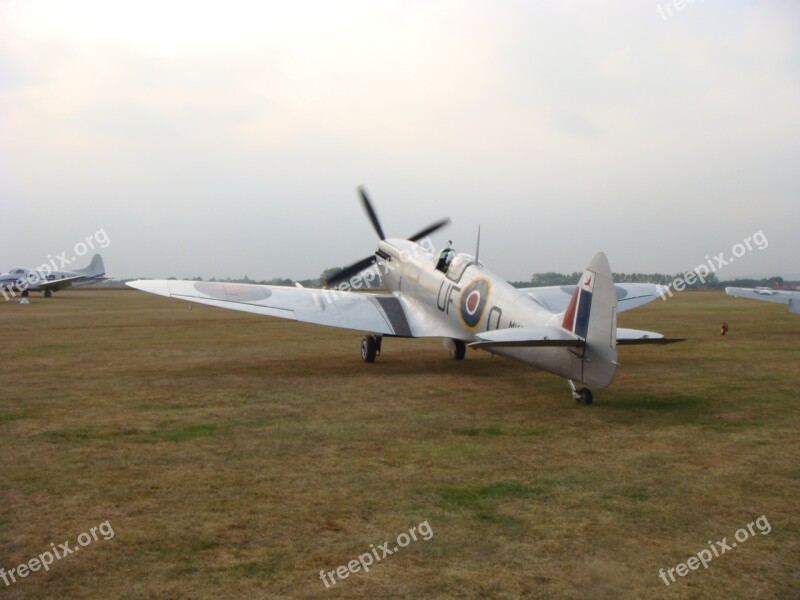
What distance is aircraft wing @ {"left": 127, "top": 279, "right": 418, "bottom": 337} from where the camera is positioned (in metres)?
13.8

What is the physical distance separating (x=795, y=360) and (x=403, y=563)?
43.3ft

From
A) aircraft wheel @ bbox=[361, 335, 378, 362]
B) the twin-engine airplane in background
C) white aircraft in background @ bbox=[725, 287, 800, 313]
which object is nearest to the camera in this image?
the twin-engine airplane in background

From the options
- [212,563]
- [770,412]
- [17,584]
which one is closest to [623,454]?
[770,412]

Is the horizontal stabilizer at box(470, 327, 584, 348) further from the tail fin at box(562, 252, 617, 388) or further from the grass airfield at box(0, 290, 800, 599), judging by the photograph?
the grass airfield at box(0, 290, 800, 599)

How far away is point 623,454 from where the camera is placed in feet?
22.9

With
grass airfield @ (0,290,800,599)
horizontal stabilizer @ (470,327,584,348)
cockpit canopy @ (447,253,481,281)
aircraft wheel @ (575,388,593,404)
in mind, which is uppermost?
cockpit canopy @ (447,253,481,281)

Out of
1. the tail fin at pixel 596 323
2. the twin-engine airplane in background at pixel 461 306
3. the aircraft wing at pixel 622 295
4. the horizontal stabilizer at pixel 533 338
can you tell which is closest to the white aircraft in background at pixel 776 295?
the aircraft wing at pixel 622 295

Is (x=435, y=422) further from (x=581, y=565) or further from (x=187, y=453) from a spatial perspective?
(x=581, y=565)

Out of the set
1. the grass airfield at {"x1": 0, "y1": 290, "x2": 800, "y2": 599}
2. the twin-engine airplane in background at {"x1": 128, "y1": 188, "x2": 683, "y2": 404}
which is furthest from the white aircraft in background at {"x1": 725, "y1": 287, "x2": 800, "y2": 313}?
the grass airfield at {"x1": 0, "y1": 290, "x2": 800, "y2": 599}

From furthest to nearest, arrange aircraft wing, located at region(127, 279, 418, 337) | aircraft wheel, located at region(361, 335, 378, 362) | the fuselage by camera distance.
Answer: aircraft wheel, located at region(361, 335, 378, 362) < aircraft wing, located at region(127, 279, 418, 337) < the fuselage

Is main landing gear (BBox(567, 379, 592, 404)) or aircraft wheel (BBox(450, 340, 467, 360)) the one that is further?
aircraft wheel (BBox(450, 340, 467, 360))

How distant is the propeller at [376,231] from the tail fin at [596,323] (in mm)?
9403

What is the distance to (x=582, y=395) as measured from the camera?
Answer: 9711 mm

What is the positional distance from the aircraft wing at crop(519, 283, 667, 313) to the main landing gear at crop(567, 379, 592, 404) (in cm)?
662
